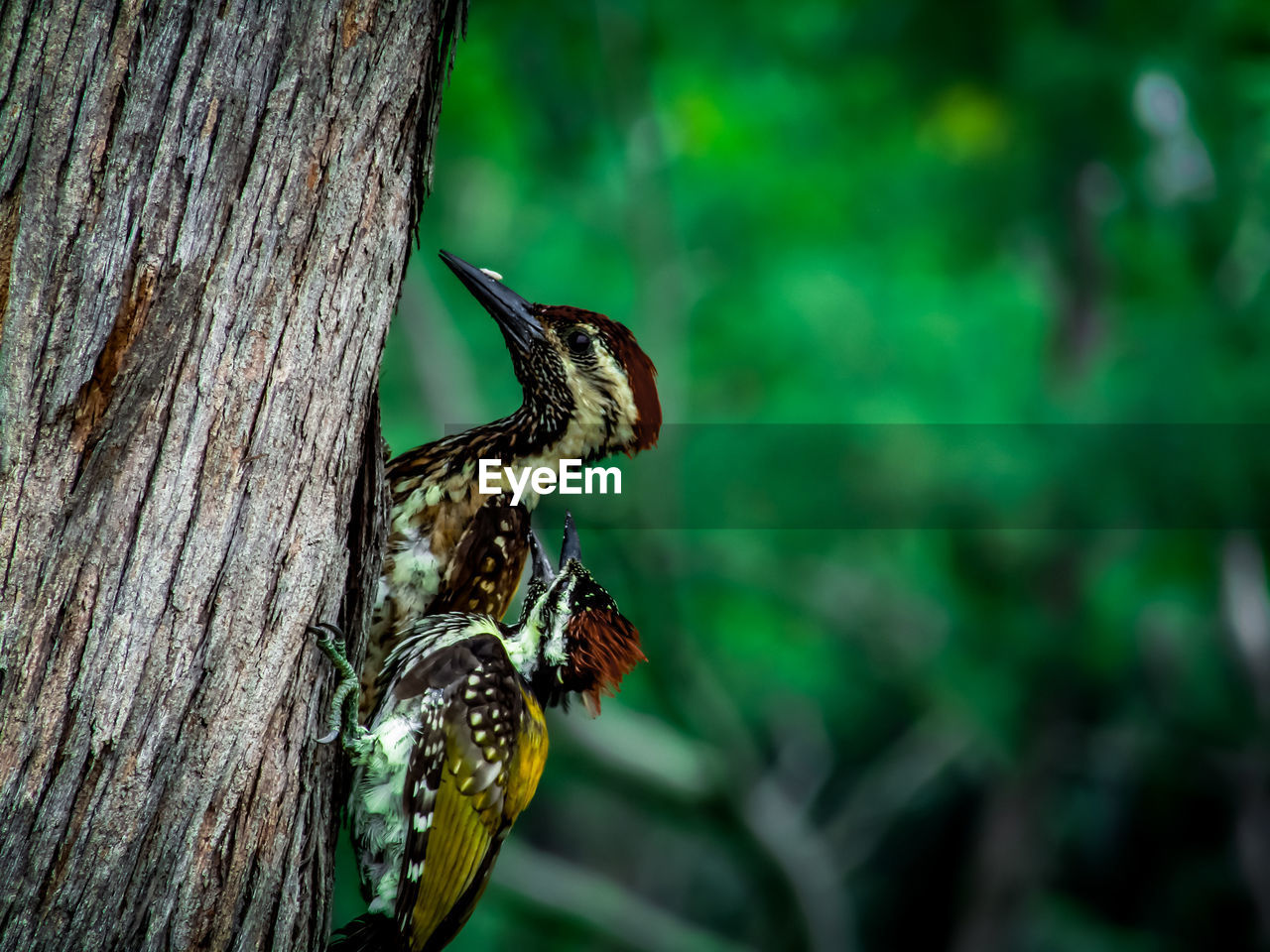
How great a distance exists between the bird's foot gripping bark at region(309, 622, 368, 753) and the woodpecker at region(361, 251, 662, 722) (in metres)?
0.34

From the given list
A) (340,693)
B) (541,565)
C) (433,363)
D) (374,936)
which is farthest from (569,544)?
(433,363)

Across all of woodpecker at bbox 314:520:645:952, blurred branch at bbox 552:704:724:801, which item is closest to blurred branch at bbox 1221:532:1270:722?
blurred branch at bbox 552:704:724:801

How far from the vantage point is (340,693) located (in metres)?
2.27

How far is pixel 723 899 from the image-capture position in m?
13.5

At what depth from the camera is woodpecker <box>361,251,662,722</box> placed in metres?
2.90

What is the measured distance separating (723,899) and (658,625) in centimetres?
862

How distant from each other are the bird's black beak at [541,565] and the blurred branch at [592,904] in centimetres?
503

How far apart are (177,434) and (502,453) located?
1.23 metres

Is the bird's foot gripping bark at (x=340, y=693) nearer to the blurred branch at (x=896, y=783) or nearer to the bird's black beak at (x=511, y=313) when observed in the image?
the bird's black beak at (x=511, y=313)

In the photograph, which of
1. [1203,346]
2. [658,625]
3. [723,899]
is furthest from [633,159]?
[723,899]

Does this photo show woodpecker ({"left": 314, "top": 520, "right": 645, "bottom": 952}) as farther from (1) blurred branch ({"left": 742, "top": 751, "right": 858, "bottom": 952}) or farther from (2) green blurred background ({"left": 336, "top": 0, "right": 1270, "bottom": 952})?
(1) blurred branch ({"left": 742, "top": 751, "right": 858, "bottom": 952})

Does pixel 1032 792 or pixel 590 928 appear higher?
pixel 1032 792

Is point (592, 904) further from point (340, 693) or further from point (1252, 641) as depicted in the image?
point (340, 693)

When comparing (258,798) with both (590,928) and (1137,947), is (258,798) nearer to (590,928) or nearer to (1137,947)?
(590,928)
